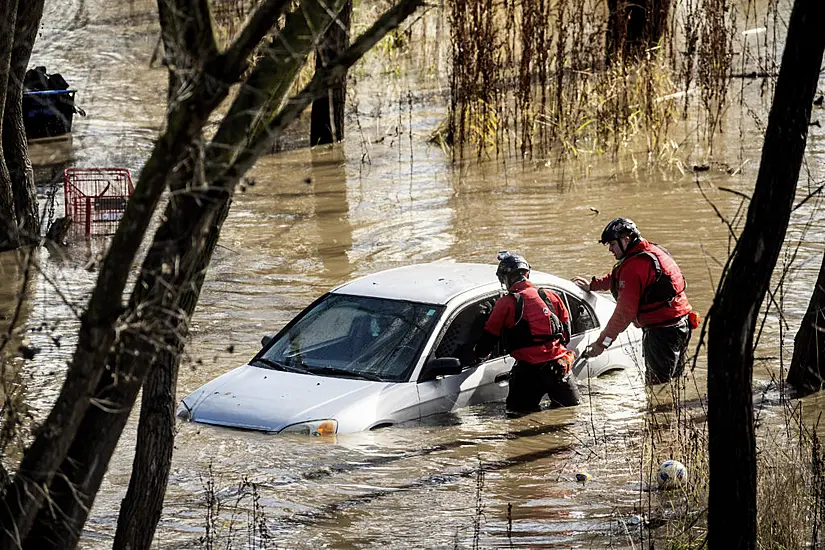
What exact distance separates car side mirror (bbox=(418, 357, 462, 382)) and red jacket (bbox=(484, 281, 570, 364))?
0.51 meters

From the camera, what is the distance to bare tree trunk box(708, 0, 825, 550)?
5.59m

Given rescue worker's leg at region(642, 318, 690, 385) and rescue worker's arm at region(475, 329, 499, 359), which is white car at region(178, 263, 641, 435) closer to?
rescue worker's arm at region(475, 329, 499, 359)

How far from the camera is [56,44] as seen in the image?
32.3 metres

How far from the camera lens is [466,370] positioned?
995 cm

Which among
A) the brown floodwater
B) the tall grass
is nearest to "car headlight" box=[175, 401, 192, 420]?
the brown floodwater

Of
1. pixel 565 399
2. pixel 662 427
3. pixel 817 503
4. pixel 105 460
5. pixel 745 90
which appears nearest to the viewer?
pixel 105 460

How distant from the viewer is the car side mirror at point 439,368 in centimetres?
939

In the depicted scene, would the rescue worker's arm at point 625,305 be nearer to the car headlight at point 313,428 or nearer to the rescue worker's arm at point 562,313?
the rescue worker's arm at point 562,313

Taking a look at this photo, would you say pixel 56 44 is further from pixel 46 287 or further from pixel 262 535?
pixel 262 535

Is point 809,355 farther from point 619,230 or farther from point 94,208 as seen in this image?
point 94,208

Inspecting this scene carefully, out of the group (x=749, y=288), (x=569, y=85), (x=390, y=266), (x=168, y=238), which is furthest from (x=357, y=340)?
(x=569, y=85)

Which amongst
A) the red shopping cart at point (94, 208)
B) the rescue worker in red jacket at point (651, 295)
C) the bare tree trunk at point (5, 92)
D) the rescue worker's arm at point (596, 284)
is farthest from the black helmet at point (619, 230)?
the red shopping cart at point (94, 208)

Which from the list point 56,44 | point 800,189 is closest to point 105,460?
point 800,189

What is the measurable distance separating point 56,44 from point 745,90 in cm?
1677
